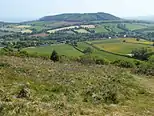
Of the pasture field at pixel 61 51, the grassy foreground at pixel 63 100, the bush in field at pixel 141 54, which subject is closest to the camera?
the grassy foreground at pixel 63 100

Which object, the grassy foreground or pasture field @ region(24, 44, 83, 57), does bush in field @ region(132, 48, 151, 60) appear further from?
the grassy foreground

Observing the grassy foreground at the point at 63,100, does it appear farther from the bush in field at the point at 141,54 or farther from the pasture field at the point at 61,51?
the pasture field at the point at 61,51

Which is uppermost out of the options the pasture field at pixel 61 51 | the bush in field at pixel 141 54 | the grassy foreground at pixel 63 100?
the grassy foreground at pixel 63 100

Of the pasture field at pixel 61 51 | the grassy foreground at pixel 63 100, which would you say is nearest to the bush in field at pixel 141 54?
the pasture field at pixel 61 51

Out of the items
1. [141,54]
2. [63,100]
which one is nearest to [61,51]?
[141,54]

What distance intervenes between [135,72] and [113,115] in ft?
125

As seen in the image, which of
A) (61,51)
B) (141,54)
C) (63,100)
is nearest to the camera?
(63,100)

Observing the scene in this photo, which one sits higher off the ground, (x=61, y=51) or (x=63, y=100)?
(x=63, y=100)

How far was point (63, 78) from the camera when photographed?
35312mm

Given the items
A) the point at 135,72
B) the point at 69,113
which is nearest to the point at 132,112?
the point at 69,113

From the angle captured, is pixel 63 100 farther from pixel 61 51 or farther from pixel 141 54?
pixel 61 51

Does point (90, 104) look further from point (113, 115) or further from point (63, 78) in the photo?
point (63, 78)

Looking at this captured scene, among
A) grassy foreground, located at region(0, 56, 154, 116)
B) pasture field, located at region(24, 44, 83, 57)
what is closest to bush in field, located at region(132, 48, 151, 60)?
pasture field, located at region(24, 44, 83, 57)

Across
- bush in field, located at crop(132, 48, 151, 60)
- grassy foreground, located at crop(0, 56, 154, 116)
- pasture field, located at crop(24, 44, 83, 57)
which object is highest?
grassy foreground, located at crop(0, 56, 154, 116)
